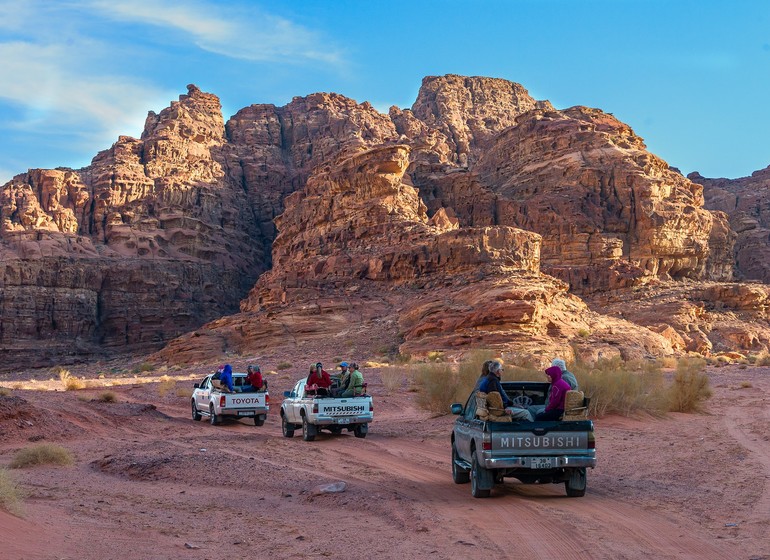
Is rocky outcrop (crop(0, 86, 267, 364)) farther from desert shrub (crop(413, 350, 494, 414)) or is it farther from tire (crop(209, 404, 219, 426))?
desert shrub (crop(413, 350, 494, 414))

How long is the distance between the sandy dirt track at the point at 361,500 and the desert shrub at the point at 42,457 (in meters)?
0.27

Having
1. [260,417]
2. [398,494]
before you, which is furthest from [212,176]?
[398,494]

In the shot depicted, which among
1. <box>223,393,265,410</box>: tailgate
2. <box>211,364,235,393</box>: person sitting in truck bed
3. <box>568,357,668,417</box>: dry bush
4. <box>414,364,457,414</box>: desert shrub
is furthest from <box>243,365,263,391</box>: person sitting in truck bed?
<box>568,357,668,417</box>: dry bush

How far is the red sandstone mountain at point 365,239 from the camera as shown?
186ft

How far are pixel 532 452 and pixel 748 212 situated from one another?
117 m

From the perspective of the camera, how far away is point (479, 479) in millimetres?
10406

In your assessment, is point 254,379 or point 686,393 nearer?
point 254,379

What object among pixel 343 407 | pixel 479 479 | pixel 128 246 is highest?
pixel 128 246

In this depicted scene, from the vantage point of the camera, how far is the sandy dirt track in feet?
26.2

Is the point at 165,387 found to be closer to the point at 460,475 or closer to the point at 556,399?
the point at 460,475

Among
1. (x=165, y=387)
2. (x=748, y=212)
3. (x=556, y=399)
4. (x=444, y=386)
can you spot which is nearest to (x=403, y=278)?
(x=165, y=387)

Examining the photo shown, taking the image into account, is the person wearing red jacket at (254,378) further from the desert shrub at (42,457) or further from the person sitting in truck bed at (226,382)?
the desert shrub at (42,457)

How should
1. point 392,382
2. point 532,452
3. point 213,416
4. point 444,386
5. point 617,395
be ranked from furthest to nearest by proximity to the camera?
point 392,382, point 444,386, point 213,416, point 617,395, point 532,452

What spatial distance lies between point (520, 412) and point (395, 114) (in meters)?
131
